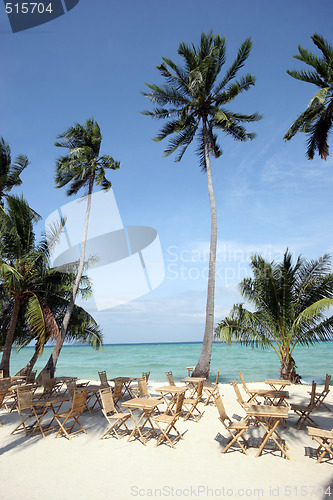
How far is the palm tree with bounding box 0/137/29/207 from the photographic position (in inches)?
639

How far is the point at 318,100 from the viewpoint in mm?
9828

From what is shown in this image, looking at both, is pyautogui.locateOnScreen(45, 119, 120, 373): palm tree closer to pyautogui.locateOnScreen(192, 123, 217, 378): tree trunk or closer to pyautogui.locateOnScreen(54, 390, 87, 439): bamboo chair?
pyautogui.locateOnScreen(192, 123, 217, 378): tree trunk

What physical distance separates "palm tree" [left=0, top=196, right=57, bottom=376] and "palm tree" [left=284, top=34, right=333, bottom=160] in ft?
40.2

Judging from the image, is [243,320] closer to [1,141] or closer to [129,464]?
[129,464]

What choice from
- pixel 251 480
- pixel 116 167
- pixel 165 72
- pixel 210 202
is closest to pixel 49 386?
pixel 251 480

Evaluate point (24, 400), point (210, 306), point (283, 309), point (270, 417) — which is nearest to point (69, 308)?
point (210, 306)

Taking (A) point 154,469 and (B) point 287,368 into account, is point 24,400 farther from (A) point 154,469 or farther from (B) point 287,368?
(B) point 287,368

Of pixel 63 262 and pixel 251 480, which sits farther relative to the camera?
pixel 63 262

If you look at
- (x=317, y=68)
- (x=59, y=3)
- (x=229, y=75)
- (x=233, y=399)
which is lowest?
(x=233, y=399)

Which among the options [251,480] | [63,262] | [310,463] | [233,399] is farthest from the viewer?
[63,262]

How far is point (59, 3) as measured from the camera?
7.16m

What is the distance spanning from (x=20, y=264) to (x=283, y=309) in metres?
11.8

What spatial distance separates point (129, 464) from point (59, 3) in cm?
994

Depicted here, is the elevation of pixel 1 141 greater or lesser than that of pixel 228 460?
greater
